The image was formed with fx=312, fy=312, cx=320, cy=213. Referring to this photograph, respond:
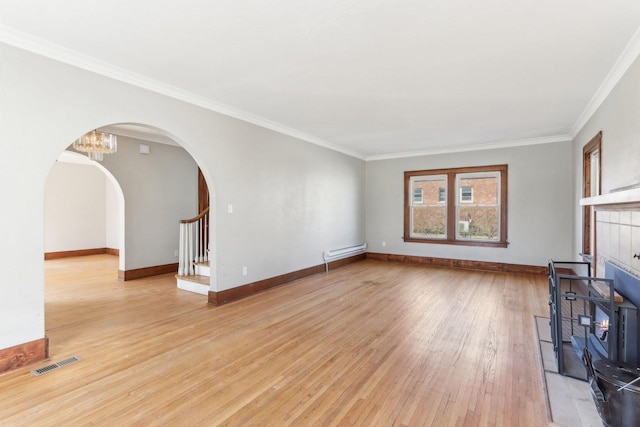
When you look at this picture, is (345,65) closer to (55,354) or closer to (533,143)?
(55,354)

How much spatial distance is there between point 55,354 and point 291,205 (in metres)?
3.65

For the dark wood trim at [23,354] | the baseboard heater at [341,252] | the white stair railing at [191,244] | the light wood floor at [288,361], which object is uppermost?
the white stair railing at [191,244]

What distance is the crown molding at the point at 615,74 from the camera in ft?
8.55

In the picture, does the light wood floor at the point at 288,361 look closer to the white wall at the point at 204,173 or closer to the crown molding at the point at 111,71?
the white wall at the point at 204,173

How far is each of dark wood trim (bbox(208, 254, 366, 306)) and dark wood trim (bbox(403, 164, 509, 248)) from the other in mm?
2113

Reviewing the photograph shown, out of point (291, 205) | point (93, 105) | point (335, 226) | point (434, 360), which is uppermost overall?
point (93, 105)

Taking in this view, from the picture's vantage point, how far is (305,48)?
2715mm

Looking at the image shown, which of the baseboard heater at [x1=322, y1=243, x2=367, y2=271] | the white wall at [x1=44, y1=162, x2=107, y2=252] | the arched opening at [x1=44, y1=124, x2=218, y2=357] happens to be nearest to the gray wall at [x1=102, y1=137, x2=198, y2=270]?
the arched opening at [x1=44, y1=124, x2=218, y2=357]

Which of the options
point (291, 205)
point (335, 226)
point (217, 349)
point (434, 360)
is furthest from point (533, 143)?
point (217, 349)

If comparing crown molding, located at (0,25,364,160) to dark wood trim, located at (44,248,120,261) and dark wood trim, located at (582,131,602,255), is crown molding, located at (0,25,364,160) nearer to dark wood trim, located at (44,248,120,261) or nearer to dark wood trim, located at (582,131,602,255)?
dark wood trim, located at (582,131,602,255)

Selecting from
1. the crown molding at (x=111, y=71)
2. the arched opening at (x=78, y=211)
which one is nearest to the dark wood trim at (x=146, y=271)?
the arched opening at (x=78, y=211)

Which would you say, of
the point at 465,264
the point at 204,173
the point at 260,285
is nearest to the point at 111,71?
the point at 204,173

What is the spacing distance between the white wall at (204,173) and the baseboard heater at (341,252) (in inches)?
6.4

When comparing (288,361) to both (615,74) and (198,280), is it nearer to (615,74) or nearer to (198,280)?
(198,280)
